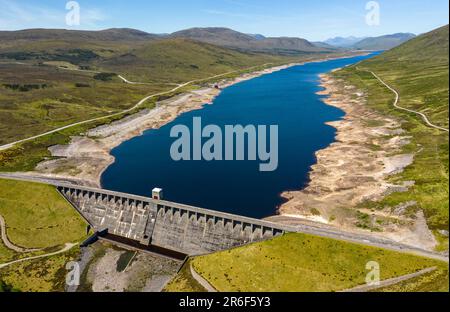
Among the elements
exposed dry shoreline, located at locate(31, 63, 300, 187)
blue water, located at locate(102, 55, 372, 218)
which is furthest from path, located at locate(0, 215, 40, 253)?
blue water, located at locate(102, 55, 372, 218)

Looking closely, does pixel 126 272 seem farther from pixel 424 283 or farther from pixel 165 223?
pixel 424 283

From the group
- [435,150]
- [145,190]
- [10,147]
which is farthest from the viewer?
[10,147]

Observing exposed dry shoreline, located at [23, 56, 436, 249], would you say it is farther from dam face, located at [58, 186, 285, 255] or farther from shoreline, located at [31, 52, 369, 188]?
dam face, located at [58, 186, 285, 255]

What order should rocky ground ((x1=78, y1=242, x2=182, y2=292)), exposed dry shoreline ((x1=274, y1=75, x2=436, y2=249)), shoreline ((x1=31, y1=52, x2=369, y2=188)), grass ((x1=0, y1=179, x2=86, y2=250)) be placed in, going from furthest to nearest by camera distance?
shoreline ((x1=31, y1=52, x2=369, y2=188))
grass ((x1=0, y1=179, x2=86, y2=250))
exposed dry shoreline ((x1=274, y1=75, x2=436, y2=249))
rocky ground ((x1=78, y1=242, x2=182, y2=292))

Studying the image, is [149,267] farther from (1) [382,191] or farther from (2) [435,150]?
(2) [435,150]
